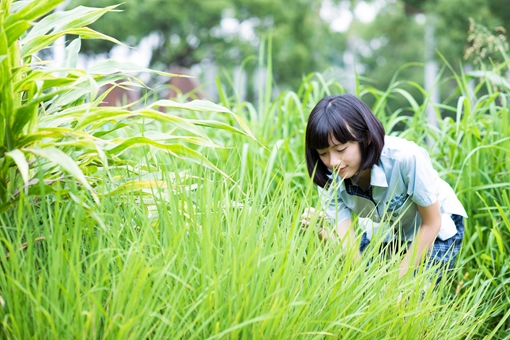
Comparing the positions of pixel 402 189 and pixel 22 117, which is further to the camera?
pixel 402 189

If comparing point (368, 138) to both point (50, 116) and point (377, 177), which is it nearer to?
point (377, 177)

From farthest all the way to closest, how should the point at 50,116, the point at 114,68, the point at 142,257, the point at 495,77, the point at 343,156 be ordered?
the point at 495,77 → the point at 343,156 → the point at 114,68 → the point at 50,116 → the point at 142,257

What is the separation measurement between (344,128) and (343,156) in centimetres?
10

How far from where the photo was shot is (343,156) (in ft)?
7.08

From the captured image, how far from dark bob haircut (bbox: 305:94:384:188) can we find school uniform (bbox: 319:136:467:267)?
65 mm

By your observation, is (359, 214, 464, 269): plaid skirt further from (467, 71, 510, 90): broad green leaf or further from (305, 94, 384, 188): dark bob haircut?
(467, 71, 510, 90): broad green leaf

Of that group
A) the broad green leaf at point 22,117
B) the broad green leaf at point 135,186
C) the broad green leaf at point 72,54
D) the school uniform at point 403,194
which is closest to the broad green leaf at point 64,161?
the broad green leaf at point 22,117

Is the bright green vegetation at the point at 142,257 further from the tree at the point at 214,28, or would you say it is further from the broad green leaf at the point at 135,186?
the tree at the point at 214,28

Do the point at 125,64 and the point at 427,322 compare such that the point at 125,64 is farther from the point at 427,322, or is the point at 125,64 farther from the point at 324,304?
the point at 427,322

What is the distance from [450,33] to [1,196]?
11938 millimetres

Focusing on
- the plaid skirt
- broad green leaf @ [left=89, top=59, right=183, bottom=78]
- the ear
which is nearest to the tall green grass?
broad green leaf @ [left=89, top=59, right=183, bottom=78]

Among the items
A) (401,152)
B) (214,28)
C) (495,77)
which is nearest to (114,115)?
(401,152)

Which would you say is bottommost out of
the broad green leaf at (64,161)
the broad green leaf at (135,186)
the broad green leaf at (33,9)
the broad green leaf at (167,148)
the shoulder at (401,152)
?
the shoulder at (401,152)

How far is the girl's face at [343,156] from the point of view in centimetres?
215
